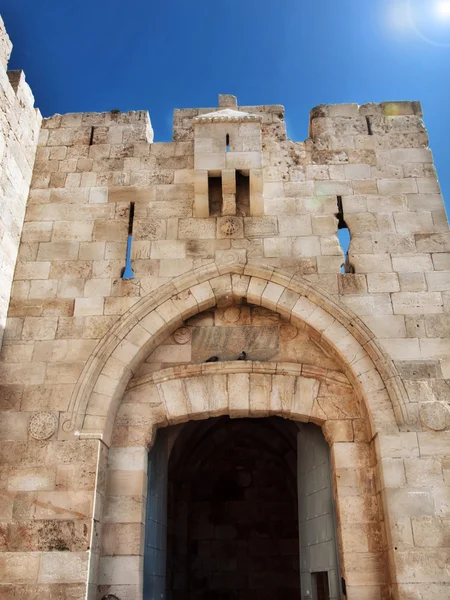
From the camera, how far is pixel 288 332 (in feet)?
18.0

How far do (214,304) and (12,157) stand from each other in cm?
252

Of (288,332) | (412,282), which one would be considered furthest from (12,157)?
(412,282)

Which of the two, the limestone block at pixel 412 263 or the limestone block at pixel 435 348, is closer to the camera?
the limestone block at pixel 435 348

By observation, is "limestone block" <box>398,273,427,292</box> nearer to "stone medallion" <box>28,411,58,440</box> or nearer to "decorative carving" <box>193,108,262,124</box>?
"decorative carving" <box>193,108,262,124</box>

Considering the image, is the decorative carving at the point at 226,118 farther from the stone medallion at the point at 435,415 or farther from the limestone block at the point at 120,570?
the limestone block at the point at 120,570

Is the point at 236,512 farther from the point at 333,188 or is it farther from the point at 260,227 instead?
the point at 333,188

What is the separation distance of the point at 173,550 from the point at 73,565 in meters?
4.18

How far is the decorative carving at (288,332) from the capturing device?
5.45 m

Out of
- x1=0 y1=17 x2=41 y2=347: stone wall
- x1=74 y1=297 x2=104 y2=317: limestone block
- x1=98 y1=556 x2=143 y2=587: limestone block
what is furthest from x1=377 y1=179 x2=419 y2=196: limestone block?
x1=98 y1=556 x2=143 y2=587: limestone block

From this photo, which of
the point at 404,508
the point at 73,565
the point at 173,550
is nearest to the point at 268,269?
the point at 404,508

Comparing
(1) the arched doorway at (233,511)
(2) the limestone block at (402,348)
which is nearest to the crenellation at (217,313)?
(2) the limestone block at (402,348)

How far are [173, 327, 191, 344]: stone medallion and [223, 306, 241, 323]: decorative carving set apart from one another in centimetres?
40

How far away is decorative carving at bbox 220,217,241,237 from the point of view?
18.6 ft

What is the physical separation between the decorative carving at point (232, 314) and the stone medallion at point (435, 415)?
1890mm
